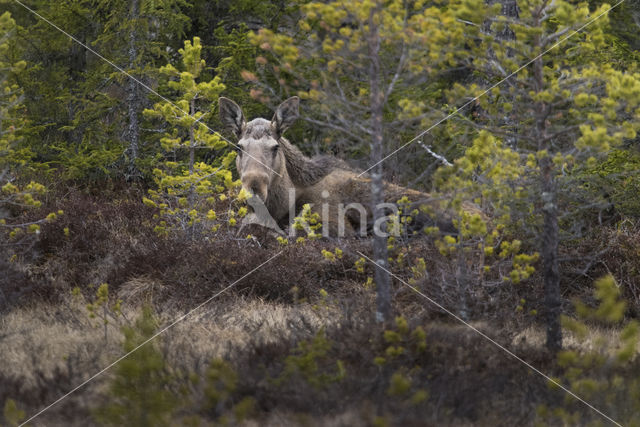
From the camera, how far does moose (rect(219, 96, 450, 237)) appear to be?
24.2ft

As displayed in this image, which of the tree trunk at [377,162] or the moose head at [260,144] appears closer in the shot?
the tree trunk at [377,162]

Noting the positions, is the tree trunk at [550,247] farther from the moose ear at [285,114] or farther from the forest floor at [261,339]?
the moose ear at [285,114]

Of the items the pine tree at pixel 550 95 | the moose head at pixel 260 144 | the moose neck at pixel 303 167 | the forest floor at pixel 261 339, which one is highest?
the pine tree at pixel 550 95

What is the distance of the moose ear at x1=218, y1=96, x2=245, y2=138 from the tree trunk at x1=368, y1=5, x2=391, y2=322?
3295mm

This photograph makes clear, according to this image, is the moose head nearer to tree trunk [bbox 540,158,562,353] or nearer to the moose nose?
the moose nose

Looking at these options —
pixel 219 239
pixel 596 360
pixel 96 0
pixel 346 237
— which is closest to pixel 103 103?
pixel 96 0

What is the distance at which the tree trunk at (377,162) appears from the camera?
4.46 metres

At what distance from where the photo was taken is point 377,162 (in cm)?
450

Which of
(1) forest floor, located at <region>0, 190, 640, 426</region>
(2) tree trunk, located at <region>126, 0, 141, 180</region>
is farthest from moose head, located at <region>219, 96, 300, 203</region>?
(2) tree trunk, located at <region>126, 0, 141, 180</region>

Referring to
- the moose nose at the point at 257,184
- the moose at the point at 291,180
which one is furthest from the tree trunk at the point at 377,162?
the moose nose at the point at 257,184

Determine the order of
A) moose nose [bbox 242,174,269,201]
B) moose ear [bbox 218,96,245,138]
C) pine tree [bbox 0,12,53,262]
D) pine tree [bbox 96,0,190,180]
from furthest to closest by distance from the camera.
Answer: pine tree [bbox 96,0,190,180], moose ear [bbox 218,96,245,138], moose nose [bbox 242,174,269,201], pine tree [bbox 0,12,53,262]

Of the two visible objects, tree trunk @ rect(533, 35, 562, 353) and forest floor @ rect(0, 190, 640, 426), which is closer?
forest floor @ rect(0, 190, 640, 426)

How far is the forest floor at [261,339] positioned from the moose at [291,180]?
0.63m

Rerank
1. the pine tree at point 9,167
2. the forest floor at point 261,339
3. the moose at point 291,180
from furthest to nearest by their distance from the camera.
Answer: the moose at point 291,180 → the pine tree at point 9,167 → the forest floor at point 261,339
